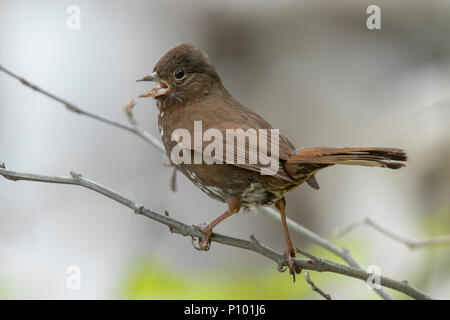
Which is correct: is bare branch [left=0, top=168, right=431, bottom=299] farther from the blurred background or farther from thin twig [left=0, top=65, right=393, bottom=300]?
the blurred background

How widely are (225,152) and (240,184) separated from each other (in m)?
0.21

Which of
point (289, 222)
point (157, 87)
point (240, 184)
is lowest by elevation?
point (289, 222)

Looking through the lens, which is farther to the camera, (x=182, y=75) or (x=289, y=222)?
(x=182, y=75)

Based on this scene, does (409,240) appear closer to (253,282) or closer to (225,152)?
(253,282)

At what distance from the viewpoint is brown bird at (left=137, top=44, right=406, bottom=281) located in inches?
133

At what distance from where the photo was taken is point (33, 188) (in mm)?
6824

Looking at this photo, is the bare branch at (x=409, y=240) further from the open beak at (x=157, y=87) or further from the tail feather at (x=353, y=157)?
the open beak at (x=157, y=87)

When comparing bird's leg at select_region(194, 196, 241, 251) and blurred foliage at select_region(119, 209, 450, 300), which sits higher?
bird's leg at select_region(194, 196, 241, 251)

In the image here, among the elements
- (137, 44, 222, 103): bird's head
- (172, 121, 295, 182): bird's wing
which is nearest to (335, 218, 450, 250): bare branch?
(172, 121, 295, 182): bird's wing

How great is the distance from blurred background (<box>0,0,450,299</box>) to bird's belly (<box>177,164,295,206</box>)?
4.90 ft

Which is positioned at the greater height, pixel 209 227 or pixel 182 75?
pixel 182 75

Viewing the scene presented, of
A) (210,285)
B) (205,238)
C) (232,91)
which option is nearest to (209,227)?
(205,238)

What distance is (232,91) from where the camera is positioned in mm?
8078
